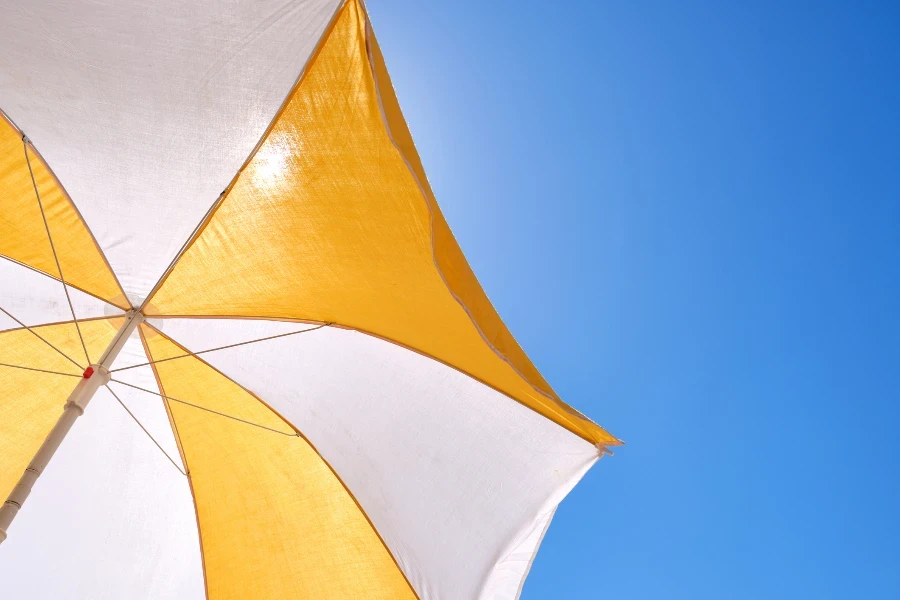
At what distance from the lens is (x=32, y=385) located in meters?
2.67

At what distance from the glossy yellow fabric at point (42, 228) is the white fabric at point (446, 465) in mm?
857

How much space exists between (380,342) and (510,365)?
0.54 m

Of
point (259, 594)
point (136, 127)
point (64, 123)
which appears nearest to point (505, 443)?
point (259, 594)

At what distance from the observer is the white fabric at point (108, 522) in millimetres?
2609

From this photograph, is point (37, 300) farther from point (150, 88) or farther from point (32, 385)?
point (150, 88)

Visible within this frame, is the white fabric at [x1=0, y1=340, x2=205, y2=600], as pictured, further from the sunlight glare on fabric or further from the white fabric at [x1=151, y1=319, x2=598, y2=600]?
the sunlight glare on fabric

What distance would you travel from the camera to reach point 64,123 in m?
2.15

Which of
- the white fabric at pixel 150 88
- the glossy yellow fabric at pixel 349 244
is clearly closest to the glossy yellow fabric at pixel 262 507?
the glossy yellow fabric at pixel 349 244

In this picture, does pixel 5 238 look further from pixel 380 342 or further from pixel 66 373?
pixel 380 342

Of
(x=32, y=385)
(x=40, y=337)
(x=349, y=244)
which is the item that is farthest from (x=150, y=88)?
(x=32, y=385)

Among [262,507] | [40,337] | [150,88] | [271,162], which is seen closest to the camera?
[150,88]

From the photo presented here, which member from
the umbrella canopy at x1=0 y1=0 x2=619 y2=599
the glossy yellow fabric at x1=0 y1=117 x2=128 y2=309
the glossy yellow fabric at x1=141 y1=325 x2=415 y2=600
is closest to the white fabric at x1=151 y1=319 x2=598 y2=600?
the umbrella canopy at x1=0 y1=0 x2=619 y2=599

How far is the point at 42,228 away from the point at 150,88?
2.66 ft

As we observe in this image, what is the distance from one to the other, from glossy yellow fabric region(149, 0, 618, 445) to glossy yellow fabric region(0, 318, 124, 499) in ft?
1.37
